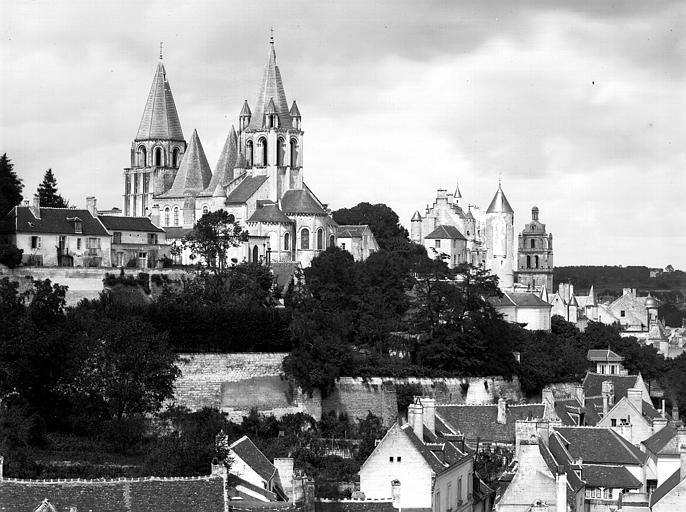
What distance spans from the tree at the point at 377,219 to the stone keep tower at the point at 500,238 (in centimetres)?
649

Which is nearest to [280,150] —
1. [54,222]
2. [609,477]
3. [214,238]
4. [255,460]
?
[214,238]

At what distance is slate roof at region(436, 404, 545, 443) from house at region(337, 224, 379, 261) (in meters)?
37.6

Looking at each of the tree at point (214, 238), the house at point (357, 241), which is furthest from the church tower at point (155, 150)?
the tree at point (214, 238)

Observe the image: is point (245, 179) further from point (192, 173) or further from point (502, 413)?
point (502, 413)

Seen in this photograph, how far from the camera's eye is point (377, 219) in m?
121

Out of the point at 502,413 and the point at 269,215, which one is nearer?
the point at 502,413

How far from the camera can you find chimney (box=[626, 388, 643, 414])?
67.8 m

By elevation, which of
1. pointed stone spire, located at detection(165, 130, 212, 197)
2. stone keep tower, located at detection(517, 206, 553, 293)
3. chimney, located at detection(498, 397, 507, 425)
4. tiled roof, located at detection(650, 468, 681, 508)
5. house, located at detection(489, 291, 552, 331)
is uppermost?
pointed stone spire, located at detection(165, 130, 212, 197)

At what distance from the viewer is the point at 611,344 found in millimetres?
98062

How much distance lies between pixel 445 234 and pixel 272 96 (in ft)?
59.3

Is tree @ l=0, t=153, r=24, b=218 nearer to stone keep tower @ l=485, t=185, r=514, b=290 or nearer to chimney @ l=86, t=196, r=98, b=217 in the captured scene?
chimney @ l=86, t=196, r=98, b=217

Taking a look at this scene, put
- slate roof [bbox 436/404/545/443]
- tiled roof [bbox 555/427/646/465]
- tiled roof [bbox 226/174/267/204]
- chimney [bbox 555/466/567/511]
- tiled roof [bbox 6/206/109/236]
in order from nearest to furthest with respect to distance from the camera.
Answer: chimney [bbox 555/466/567/511] → tiled roof [bbox 555/427/646/465] → slate roof [bbox 436/404/545/443] → tiled roof [bbox 6/206/109/236] → tiled roof [bbox 226/174/267/204]

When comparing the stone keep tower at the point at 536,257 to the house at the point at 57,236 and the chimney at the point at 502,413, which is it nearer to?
the house at the point at 57,236

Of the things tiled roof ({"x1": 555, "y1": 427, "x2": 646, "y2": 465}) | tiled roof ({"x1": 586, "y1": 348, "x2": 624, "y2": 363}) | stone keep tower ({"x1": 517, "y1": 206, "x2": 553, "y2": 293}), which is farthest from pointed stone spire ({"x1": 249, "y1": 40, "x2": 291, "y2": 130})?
tiled roof ({"x1": 555, "y1": 427, "x2": 646, "y2": 465})
